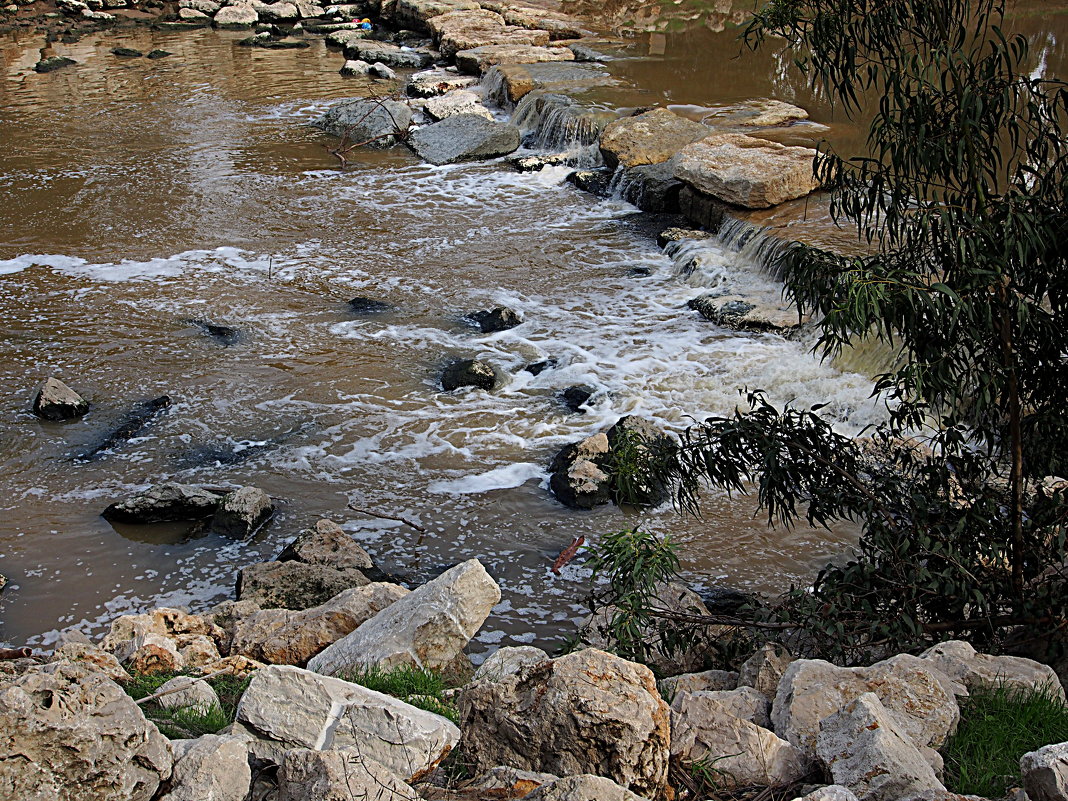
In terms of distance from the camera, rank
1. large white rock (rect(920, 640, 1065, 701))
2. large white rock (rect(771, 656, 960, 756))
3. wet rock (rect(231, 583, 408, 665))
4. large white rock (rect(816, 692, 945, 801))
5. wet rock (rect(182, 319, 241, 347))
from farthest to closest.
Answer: wet rock (rect(182, 319, 241, 347)) → wet rock (rect(231, 583, 408, 665)) → large white rock (rect(920, 640, 1065, 701)) → large white rock (rect(771, 656, 960, 756)) → large white rock (rect(816, 692, 945, 801))

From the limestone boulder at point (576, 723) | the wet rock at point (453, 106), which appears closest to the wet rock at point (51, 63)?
the wet rock at point (453, 106)

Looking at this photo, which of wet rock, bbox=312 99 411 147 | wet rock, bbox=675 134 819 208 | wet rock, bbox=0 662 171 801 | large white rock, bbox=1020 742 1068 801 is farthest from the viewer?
wet rock, bbox=312 99 411 147

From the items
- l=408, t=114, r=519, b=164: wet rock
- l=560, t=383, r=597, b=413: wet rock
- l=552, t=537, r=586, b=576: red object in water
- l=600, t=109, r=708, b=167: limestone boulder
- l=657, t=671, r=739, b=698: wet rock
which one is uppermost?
l=600, t=109, r=708, b=167: limestone boulder

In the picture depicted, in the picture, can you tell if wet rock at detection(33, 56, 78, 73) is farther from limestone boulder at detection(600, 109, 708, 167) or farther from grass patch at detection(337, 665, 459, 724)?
grass patch at detection(337, 665, 459, 724)

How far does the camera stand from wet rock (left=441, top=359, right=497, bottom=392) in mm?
9039

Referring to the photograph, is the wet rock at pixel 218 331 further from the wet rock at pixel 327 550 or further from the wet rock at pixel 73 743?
the wet rock at pixel 73 743

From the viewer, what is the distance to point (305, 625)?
5328 millimetres

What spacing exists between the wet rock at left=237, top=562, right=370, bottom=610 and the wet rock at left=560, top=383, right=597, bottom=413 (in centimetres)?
305

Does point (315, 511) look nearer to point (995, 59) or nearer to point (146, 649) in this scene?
point (146, 649)

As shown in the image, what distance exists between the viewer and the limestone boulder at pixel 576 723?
3.28m

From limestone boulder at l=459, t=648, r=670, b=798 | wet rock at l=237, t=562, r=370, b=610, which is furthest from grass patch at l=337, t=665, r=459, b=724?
wet rock at l=237, t=562, r=370, b=610

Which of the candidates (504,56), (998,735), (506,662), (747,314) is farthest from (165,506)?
(504,56)

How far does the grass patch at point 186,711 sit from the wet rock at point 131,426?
12.1 feet

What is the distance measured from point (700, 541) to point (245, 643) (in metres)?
3.15
